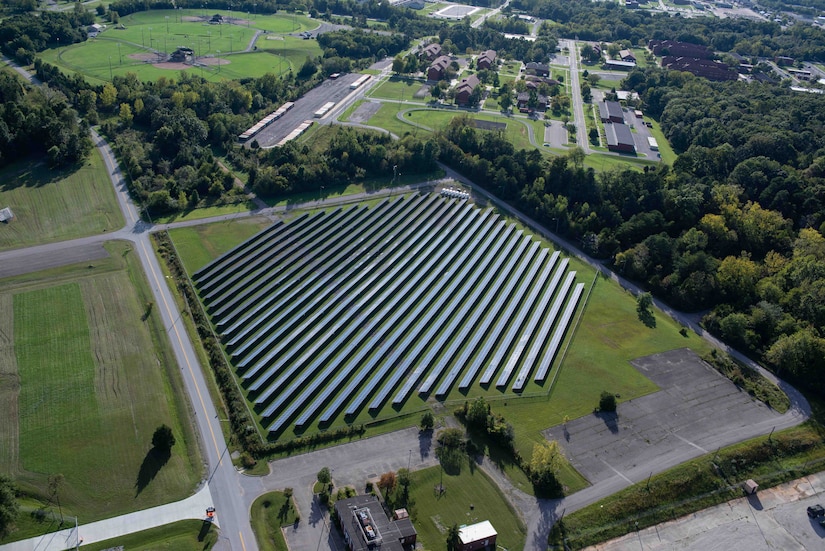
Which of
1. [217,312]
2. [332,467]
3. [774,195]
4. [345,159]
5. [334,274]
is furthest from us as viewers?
[345,159]

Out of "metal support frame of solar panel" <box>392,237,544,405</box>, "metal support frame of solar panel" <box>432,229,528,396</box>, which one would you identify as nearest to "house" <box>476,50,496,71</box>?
"metal support frame of solar panel" <box>432,229,528,396</box>

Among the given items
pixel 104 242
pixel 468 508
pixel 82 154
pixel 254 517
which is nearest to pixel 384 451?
pixel 468 508

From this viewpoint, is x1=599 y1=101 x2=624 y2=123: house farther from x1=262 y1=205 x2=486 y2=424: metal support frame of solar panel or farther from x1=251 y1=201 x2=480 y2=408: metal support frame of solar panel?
x1=262 y1=205 x2=486 y2=424: metal support frame of solar panel

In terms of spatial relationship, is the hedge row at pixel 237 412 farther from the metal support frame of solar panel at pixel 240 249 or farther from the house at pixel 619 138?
the house at pixel 619 138

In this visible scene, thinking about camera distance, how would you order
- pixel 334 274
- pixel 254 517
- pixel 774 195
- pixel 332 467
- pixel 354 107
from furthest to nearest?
pixel 354 107 → pixel 774 195 → pixel 334 274 → pixel 332 467 → pixel 254 517

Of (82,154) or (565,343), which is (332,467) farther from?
(82,154)

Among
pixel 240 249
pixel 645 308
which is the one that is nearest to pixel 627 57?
pixel 645 308
